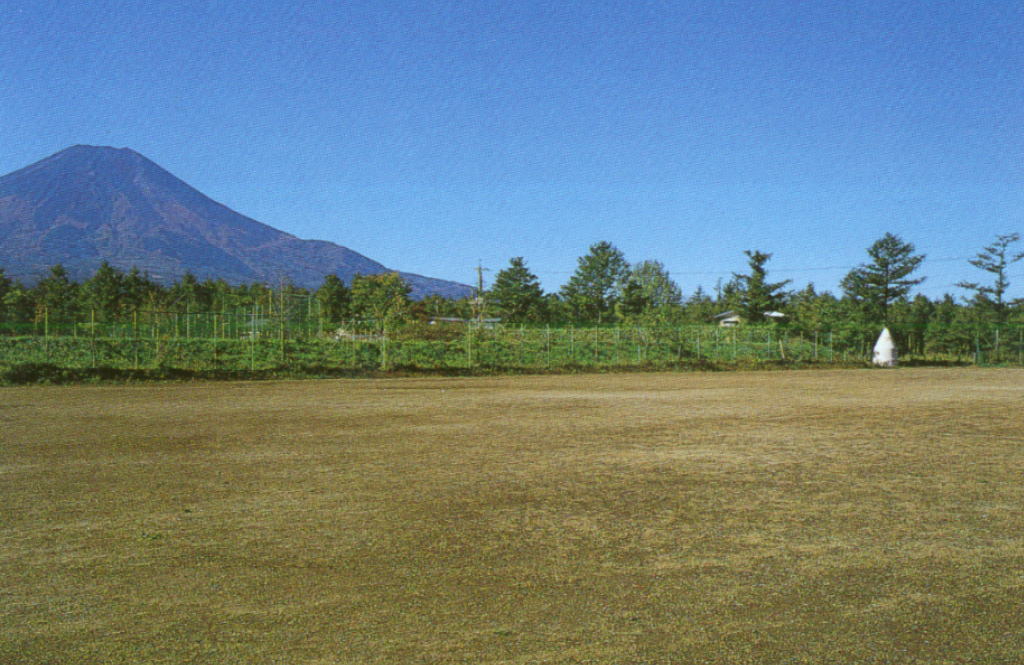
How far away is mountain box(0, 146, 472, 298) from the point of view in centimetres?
12756

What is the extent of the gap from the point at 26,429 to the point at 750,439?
38.4ft

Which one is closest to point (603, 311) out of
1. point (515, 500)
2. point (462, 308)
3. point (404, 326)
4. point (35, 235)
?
point (462, 308)

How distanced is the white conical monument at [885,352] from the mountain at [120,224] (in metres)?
85.5

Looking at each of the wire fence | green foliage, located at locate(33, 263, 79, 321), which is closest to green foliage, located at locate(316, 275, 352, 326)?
the wire fence

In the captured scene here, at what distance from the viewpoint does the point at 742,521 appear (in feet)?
19.2

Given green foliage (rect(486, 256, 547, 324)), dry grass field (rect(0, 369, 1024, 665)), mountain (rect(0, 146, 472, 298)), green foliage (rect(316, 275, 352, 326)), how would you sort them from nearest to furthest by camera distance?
1. dry grass field (rect(0, 369, 1024, 665))
2. green foliage (rect(316, 275, 352, 326))
3. green foliage (rect(486, 256, 547, 324))
4. mountain (rect(0, 146, 472, 298))

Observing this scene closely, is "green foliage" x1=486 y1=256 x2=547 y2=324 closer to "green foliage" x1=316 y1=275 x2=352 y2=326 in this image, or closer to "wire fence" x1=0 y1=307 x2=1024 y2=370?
"green foliage" x1=316 y1=275 x2=352 y2=326

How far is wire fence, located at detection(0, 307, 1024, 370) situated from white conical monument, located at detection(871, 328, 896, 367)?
899 mm

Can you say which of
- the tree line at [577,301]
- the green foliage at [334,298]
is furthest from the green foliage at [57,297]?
the green foliage at [334,298]

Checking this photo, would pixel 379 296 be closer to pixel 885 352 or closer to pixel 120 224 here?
pixel 885 352

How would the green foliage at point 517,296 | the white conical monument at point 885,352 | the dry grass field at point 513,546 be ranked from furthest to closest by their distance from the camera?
the green foliage at point 517,296
the white conical monument at point 885,352
the dry grass field at point 513,546

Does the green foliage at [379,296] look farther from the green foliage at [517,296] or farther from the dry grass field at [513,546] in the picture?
the dry grass field at [513,546]

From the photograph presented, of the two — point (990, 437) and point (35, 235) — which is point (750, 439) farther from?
point (35, 235)

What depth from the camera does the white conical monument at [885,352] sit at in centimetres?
3681
